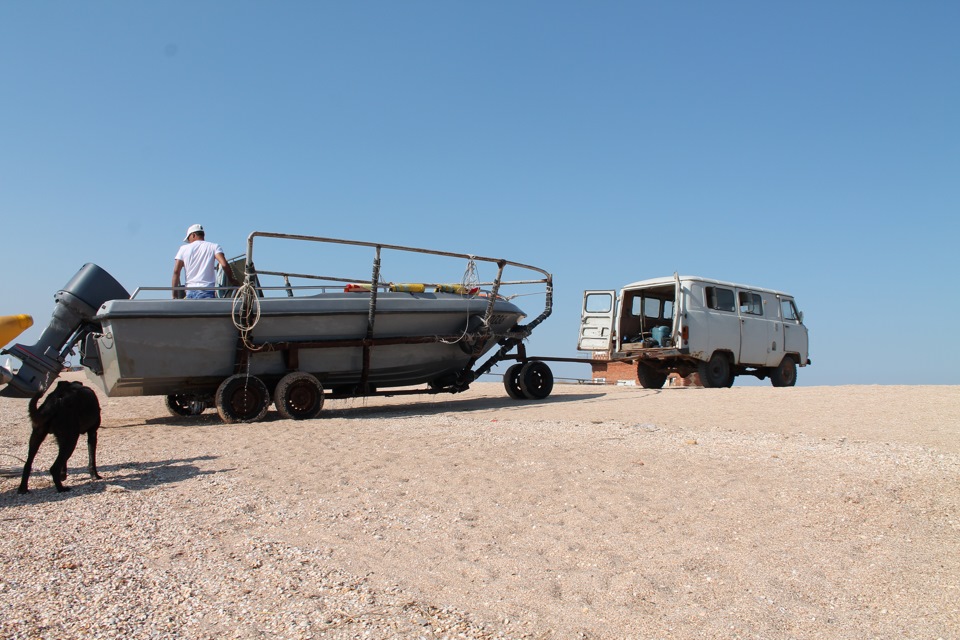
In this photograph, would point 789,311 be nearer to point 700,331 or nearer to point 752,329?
point 752,329

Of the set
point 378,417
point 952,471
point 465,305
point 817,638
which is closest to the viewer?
point 817,638

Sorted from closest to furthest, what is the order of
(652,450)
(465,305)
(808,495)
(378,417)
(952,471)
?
(808,495) < (952,471) < (652,450) < (378,417) < (465,305)

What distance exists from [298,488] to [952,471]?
14.7 feet

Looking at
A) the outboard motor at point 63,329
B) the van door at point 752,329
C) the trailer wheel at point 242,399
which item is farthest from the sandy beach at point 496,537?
the van door at point 752,329

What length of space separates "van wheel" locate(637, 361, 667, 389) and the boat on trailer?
4634mm

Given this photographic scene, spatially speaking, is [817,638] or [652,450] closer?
[817,638]

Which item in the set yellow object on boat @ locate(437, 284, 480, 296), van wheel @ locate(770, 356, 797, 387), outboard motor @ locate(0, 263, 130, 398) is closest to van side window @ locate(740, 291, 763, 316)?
van wheel @ locate(770, 356, 797, 387)

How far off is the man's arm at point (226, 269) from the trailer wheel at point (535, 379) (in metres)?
4.34

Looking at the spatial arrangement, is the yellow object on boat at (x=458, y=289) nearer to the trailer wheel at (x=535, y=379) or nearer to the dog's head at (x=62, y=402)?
the trailer wheel at (x=535, y=379)

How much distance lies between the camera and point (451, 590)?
307cm

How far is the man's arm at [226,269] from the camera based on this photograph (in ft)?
27.3

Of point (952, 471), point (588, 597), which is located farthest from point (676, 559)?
point (952, 471)

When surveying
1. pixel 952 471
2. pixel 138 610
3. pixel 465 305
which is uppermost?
pixel 465 305

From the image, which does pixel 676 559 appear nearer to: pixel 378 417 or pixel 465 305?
pixel 378 417
